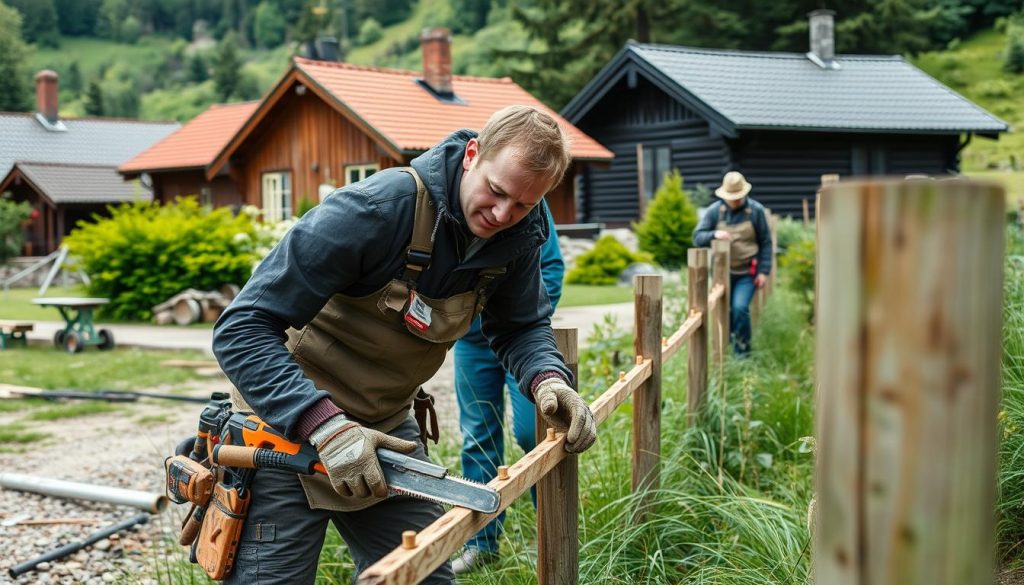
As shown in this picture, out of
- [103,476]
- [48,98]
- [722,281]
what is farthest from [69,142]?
[722,281]

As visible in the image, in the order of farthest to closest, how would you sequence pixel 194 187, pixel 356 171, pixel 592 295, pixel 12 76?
pixel 12 76, pixel 194 187, pixel 356 171, pixel 592 295

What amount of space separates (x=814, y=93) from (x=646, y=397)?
72.4 feet

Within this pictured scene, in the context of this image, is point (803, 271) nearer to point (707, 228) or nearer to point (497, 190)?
point (707, 228)

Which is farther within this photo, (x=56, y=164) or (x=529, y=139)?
(x=56, y=164)

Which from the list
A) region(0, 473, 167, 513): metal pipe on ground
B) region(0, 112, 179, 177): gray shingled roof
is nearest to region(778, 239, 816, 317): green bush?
region(0, 473, 167, 513): metal pipe on ground

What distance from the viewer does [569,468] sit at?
9.24ft

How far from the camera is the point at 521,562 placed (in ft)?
10.7

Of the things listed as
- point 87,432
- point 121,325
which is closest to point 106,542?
point 87,432

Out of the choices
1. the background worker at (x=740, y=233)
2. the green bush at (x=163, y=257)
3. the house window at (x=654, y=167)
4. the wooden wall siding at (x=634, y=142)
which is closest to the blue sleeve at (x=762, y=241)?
the background worker at (x=740, y=233)

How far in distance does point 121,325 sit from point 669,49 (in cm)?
1526

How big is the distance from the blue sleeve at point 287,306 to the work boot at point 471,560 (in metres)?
1.29

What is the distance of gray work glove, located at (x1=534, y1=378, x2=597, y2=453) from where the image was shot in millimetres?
2561

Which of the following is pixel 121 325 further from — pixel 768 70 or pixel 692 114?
pixel 768 70

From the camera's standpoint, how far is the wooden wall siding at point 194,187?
25984mm
